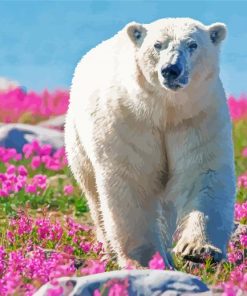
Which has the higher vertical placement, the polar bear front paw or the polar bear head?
the polar bear head

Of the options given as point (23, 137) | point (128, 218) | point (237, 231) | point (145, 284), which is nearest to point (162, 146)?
point (128, 218)

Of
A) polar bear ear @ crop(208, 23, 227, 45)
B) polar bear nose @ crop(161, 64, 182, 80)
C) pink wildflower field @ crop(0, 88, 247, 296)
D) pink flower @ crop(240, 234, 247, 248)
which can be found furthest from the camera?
pink flower @ crop(240, 234, 247, 248)

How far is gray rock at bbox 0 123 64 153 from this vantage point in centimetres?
1455

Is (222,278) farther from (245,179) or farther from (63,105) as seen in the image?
(63,105)

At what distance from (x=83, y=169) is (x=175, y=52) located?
1.92 m

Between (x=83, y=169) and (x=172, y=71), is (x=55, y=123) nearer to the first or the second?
(x=83, y=169)

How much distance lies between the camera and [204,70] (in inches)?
241

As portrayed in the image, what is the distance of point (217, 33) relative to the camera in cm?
652

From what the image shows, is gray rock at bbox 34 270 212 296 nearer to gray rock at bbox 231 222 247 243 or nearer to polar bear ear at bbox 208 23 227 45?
polar bear ear at bbox 208 23 227 45

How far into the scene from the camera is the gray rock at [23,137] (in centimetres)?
1455

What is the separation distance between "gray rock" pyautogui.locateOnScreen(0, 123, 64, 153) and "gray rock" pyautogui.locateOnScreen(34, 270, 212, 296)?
10.4m

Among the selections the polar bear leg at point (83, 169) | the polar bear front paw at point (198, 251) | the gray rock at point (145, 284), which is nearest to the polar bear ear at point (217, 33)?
the polar bear front paw at point (198, 251)

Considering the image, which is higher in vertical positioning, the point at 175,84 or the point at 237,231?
the point at 175,84

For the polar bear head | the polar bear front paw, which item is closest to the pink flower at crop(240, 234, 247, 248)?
the polar bear front paw
